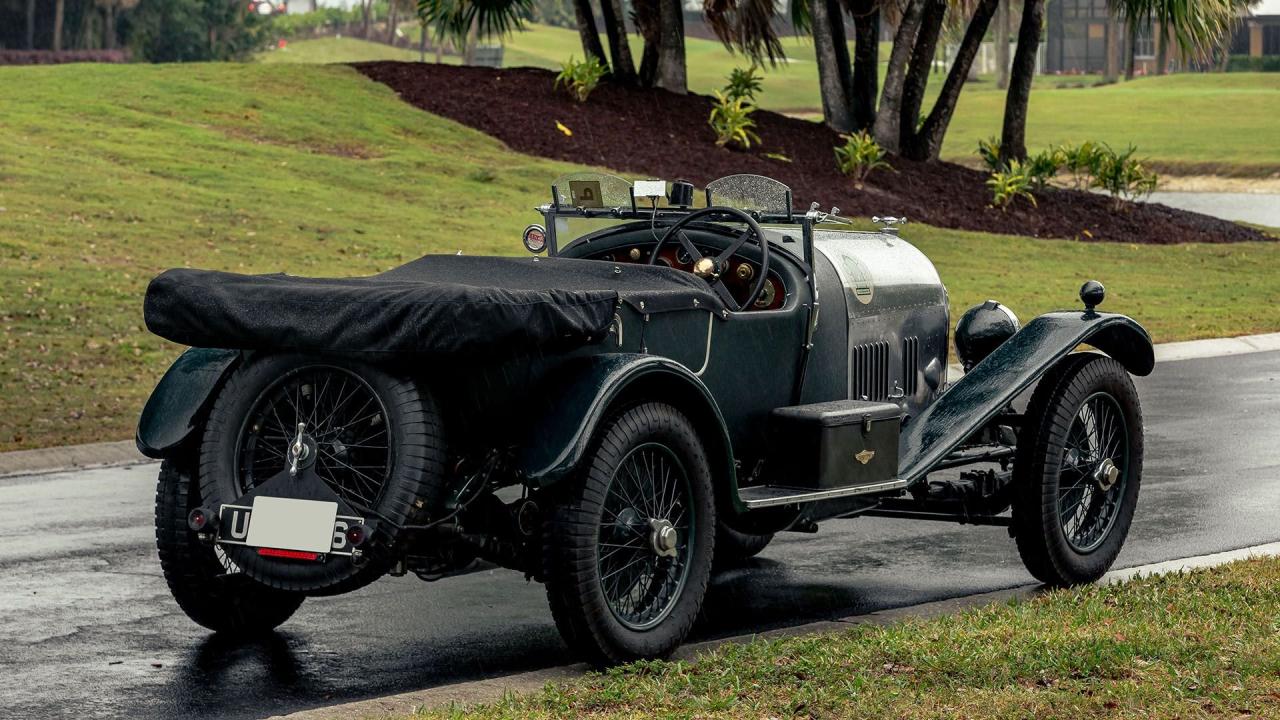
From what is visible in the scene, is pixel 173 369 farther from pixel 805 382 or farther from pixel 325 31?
pixel 325 31

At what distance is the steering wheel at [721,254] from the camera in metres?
7.01

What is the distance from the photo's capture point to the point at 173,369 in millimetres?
6496

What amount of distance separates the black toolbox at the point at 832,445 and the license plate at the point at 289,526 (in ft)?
6.20

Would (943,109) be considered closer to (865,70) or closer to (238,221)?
(865,70)

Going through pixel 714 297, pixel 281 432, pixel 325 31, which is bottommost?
pixel 281 432

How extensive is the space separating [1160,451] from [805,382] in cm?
485

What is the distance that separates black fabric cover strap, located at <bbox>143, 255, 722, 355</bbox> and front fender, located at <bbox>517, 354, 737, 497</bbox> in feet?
0.43

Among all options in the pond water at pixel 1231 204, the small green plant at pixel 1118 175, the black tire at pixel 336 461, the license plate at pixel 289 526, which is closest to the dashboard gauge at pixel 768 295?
the black tire at pixel 336 461

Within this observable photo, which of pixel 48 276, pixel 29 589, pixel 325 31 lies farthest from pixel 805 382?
pixel 325 31

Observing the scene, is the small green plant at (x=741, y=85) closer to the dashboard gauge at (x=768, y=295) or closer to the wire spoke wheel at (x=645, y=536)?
the dashboard gauge at (x=768, y=295)

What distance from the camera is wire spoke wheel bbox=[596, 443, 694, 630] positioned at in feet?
20.0

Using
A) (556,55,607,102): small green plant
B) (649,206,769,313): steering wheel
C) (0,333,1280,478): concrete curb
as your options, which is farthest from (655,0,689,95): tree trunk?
(649,206,769,313): steering wheel

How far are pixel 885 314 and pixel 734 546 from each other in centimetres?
127

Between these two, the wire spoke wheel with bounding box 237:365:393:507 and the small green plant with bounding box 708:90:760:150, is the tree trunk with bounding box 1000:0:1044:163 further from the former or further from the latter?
the wire spoke wheel with bounding box 237:365:393:507
